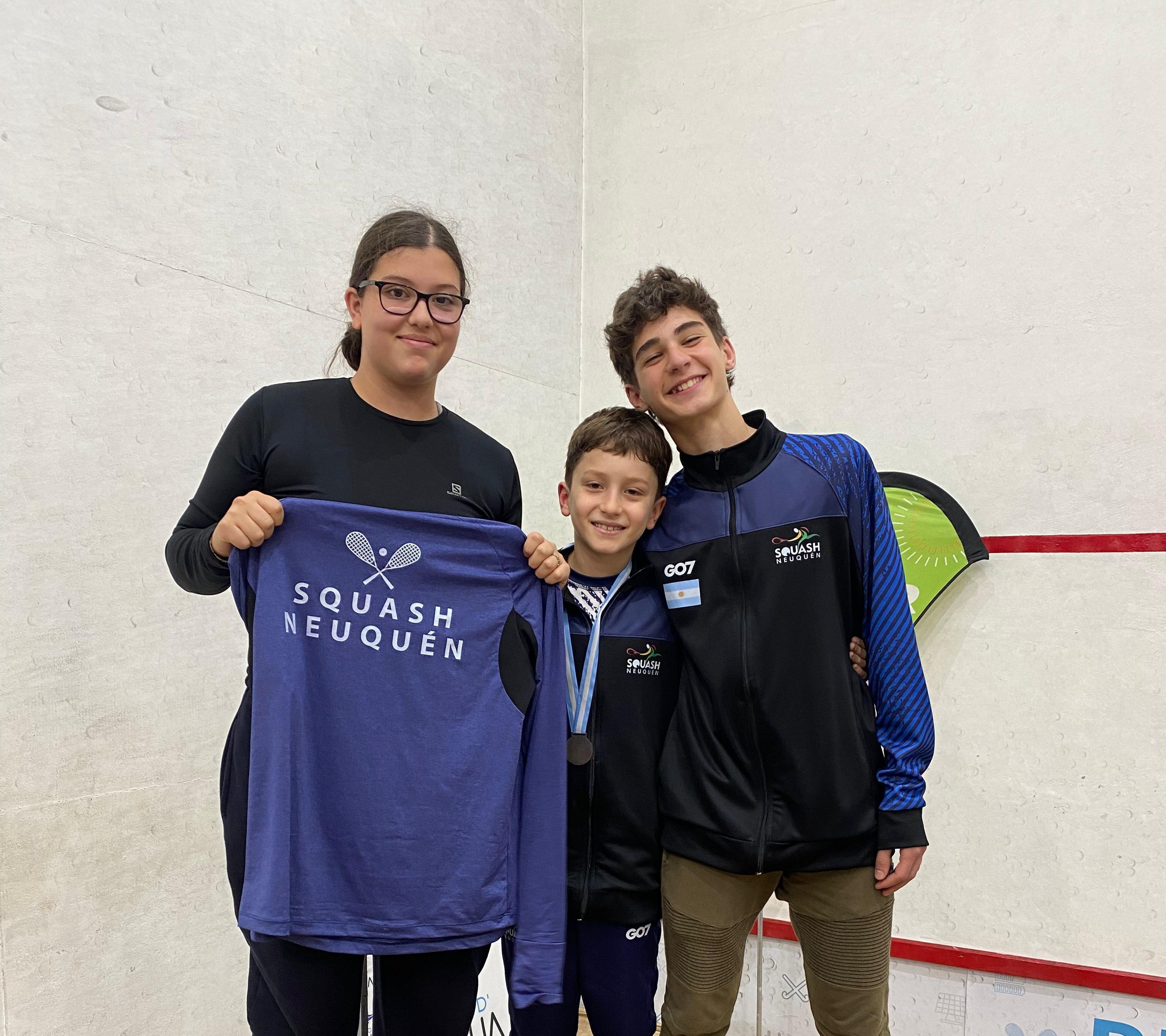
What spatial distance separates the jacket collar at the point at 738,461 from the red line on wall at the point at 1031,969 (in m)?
1.56

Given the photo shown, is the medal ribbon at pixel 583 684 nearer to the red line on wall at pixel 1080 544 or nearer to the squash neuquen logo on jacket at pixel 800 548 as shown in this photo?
the squash neuquen logo on jacket at pixel 800 548

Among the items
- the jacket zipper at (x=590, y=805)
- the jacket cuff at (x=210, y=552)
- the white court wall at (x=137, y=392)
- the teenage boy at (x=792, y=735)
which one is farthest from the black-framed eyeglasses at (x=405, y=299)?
the white court wall at (x=137, y=392)

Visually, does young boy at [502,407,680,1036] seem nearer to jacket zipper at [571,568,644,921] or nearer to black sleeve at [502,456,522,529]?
jacket zipper at [571,568,644,921]

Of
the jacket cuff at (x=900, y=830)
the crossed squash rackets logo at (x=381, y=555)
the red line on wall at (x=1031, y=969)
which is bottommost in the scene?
the red line on wall at (x=1031, y=969)

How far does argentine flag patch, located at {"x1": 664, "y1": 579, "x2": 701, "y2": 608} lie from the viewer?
1.61m

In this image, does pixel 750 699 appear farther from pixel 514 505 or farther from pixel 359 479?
pixel 359 479

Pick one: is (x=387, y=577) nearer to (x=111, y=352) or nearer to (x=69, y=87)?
(x=111, y=352)

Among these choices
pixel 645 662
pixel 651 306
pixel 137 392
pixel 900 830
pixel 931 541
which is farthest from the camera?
pixel 931 541

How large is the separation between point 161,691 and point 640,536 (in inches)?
46.3

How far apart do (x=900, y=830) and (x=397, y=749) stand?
0.84 meters

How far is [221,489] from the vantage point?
1.33m

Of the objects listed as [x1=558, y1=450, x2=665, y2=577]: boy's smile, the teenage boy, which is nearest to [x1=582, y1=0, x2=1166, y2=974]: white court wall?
the teenage boy

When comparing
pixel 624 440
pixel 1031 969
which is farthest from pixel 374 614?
pixel 1031 969

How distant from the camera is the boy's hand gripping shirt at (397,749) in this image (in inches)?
49.6
